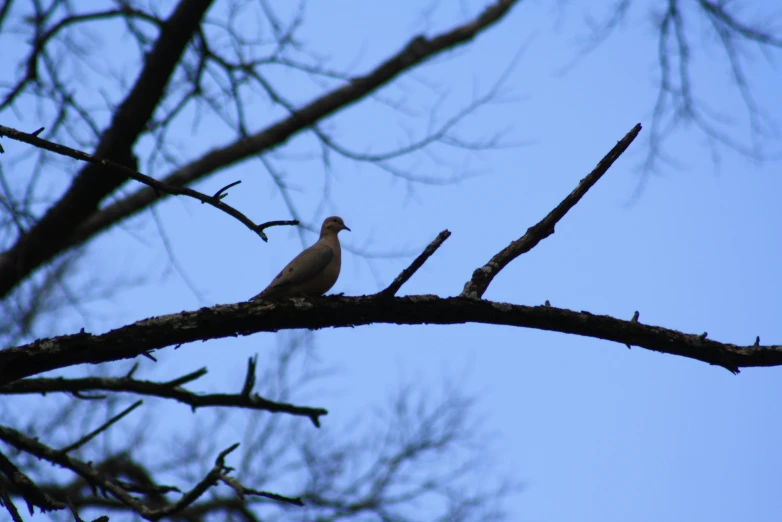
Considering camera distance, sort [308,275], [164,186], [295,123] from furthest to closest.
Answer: [295,123], [308,275], [164,186]

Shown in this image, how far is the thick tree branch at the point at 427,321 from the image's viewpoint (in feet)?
9.09

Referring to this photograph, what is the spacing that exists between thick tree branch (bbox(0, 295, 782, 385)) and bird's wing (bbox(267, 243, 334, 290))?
1255mm

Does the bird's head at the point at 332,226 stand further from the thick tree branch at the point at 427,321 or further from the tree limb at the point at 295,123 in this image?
the thick tree branch at the point at 427,321

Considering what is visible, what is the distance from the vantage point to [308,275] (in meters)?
4.23

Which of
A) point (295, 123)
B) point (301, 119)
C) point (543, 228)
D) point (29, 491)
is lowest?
point (29, 491)

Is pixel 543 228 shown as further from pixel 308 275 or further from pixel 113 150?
pixel 113 150

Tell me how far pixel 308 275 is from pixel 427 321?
1460 millimetres

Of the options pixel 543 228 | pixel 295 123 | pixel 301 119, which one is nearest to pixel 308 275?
pixel 543 228

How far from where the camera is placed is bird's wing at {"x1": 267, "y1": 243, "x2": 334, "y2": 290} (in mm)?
4176

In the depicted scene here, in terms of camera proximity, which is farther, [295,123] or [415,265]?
[295,123]

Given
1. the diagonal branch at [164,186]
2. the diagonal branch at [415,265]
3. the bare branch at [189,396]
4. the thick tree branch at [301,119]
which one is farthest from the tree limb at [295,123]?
the diagonal branch at [415,265]

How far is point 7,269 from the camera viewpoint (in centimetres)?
480

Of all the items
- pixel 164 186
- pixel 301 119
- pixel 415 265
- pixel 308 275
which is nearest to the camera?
pixel 164 186

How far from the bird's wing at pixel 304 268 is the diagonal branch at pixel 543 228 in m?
1.35
